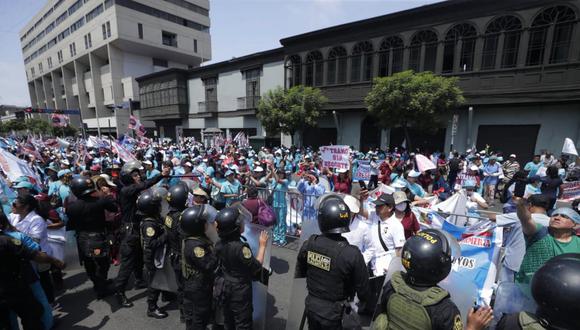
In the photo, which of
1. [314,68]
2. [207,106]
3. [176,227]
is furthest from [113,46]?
[176,227]

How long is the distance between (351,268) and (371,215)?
2.31 metres

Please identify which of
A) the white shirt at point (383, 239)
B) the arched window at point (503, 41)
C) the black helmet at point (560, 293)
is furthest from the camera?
the arched window at point (503, 41)

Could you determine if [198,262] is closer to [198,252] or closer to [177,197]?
[198,252]

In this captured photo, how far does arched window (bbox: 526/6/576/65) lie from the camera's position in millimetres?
14273

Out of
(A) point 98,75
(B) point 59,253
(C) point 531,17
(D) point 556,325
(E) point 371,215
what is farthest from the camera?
(A) point 98,75

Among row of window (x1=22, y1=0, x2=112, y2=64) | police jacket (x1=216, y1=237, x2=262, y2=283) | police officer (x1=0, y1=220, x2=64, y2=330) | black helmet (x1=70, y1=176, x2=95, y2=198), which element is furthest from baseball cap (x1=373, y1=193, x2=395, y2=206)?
row of window (x1=22, y1=0, x2=112, y2=64)

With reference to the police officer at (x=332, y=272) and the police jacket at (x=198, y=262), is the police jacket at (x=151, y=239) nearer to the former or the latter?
the police jacket at (x=198, y=262)

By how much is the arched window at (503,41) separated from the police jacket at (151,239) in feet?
66.3

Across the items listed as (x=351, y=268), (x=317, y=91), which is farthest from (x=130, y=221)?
(x=317, y=91)

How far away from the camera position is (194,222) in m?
2.84

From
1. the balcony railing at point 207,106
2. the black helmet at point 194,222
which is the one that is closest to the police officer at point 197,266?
the black helmet at point 194,222

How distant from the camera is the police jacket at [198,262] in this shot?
2.83 metres

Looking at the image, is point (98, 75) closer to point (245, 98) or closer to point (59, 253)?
point (245, 98)

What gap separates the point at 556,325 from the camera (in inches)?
50.1
